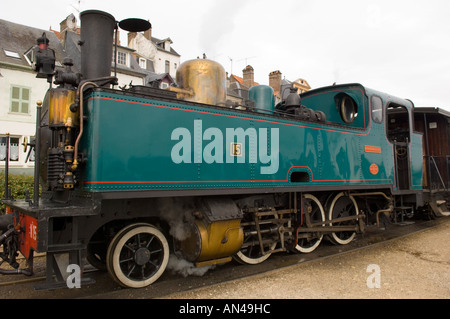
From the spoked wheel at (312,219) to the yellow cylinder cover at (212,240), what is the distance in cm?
174

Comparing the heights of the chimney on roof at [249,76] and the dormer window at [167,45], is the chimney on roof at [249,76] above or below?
below

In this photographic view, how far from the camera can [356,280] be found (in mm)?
4555

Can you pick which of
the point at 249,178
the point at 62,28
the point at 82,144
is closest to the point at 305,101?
the point at 249,178

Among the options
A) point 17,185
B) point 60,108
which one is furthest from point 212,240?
point 17,185

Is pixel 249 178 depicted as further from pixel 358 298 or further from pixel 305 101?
pixel 305 101

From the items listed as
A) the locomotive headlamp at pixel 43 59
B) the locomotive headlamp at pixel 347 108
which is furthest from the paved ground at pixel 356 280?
the locomotive headlamp at pixel 43 59

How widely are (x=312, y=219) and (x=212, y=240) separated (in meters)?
2.57

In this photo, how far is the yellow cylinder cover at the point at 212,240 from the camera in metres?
4.38

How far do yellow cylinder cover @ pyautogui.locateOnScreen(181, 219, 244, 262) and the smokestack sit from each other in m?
2.46

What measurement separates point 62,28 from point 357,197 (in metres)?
22.6

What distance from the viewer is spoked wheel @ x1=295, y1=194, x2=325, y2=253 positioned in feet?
19.7

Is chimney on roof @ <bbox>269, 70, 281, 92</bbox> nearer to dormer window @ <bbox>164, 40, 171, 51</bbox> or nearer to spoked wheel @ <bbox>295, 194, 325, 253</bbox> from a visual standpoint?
dormer window @ <bbox>164, 40, 171, 51</bbox>

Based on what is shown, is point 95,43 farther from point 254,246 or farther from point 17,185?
point 17,185

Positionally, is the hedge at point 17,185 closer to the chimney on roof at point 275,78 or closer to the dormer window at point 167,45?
the chimney on roof at point 275,78
